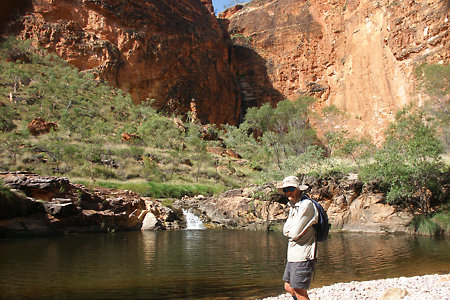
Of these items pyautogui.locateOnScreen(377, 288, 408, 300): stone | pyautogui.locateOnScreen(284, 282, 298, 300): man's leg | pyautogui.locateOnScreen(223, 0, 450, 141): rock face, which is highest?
pyautogui.locateOnScreen(223, 0, 450, 141): rock face

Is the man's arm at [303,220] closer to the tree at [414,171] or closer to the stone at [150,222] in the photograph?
the tree at [414,171]

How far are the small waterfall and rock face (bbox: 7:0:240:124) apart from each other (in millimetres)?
26969

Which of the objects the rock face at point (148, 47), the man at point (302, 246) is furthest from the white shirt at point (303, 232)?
the rock face at point (148, 47)

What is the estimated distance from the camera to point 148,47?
4344cm

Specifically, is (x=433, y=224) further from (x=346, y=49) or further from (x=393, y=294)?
(x=346, y=49)

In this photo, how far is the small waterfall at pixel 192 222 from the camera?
18.2 metres

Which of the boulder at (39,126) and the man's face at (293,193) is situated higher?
the boulder at (39,126)

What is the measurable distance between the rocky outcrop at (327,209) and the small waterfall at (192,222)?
1.38ft

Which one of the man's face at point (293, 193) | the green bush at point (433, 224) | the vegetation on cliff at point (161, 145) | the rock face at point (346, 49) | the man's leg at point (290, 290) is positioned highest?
the rock face at point (346, 49)

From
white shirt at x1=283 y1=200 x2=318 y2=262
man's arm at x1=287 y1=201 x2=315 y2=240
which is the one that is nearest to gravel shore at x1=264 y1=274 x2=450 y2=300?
white shirt at x1=283 y1=200 x2=318 y2=262

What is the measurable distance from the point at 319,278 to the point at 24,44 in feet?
140

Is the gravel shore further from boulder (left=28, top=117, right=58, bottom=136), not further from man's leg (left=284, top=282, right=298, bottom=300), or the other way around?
boulder (left=28, top=117, right=58, bottom=136)

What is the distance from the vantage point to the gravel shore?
4.36 metres

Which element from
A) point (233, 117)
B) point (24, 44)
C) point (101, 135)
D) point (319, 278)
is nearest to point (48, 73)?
point (24, 44)
